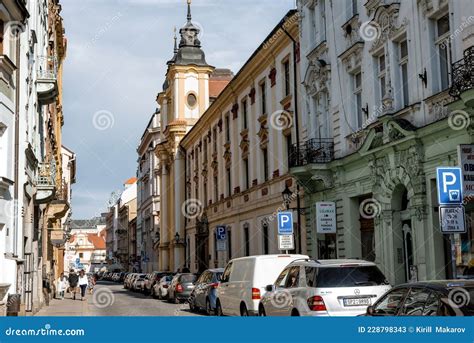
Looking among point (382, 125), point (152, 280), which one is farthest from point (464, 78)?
point (152, 280)

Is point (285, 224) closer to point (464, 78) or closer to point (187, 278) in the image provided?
point (187, 278)

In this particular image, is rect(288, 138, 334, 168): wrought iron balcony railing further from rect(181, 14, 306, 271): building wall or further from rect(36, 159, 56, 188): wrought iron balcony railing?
rect(36, 159, 56, 188): wrought iron balcony railing

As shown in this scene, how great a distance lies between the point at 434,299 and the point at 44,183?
18.9m

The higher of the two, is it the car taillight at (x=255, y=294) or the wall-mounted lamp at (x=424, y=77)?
the wall-mounted lamp at (x=424, y=77)

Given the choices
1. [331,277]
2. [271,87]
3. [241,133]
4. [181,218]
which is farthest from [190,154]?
[331,277]

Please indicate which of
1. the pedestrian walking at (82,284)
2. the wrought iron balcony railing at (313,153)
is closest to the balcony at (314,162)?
the wrought iron balcony railing at (313,153)

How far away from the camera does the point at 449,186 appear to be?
12.5 m

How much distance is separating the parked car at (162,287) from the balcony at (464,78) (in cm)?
2185

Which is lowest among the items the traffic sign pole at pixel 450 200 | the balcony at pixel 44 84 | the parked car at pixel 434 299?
the parked car at pixel 434 299

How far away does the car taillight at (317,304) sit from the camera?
1296 centimetres

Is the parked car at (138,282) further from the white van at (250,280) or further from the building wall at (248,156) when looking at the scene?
the white van at (250,280)

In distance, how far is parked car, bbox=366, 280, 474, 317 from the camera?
8.51 m
